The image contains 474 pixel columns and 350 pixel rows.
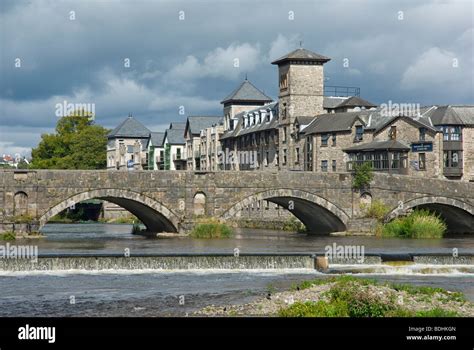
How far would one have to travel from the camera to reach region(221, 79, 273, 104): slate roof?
11912 centimetres

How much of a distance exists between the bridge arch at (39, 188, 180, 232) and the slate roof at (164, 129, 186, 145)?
64248 millimetres

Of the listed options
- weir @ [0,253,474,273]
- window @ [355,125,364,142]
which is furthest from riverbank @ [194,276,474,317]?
window @ [355,125,364,142]

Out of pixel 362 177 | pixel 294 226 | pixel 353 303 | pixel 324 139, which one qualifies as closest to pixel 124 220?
pixel 324 139

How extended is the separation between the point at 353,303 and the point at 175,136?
4399 inches

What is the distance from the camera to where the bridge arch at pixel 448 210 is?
72.3m

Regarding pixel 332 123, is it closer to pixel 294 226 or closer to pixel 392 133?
pixel 392 133

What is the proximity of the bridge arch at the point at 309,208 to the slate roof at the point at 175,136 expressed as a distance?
2398 inches

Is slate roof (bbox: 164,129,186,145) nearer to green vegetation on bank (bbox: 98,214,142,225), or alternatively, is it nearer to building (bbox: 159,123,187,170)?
building (bbox: 159,123,187,170)

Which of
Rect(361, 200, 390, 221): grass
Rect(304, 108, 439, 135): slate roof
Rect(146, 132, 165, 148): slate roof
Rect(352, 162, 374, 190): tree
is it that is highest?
Rect(146, 132, 165, 148): slate roof

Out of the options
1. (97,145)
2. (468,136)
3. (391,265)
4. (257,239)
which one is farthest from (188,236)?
(97,145)

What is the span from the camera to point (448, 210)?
246 feet

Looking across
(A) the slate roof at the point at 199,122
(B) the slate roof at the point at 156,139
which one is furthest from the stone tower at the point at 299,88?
(B) the slate roof at the point at 156,139

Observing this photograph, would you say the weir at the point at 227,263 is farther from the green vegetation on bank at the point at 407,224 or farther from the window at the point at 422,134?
the window at the point at 422,134
